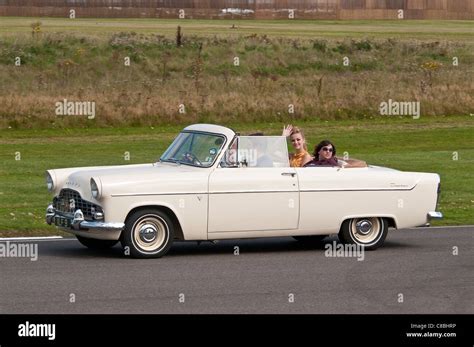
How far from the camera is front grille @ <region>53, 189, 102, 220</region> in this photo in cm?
1287

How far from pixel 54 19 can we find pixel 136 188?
187ft

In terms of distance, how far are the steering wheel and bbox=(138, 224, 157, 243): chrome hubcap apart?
1.01 metres

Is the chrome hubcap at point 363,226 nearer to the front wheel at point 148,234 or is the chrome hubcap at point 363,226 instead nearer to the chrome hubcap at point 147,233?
the front wheel at point 148,234

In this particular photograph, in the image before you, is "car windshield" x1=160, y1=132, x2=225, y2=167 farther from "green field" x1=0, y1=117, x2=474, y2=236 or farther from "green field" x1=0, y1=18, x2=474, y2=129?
"green field" x1=0, y1=18, x2=474, y2=129

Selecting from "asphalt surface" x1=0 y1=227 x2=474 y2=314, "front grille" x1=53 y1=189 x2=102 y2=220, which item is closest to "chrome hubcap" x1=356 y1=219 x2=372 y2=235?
"asphalt surface" x1=0 y1=227 x2=474 y2=314

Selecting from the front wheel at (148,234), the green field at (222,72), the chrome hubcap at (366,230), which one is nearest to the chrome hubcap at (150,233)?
the front wheel at (148,234)

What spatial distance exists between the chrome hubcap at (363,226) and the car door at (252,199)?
0.85 metres

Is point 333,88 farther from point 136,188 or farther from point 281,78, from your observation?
point 136,188

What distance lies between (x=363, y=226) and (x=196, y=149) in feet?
6.95

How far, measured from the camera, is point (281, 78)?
4316cm

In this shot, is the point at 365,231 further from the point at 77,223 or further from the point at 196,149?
the point at 77,223
